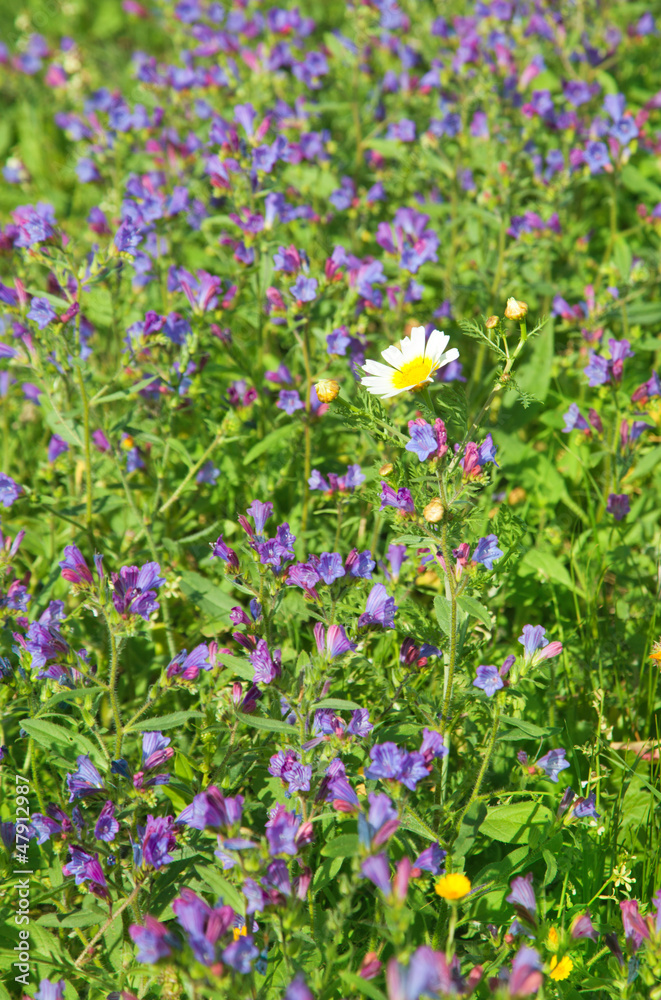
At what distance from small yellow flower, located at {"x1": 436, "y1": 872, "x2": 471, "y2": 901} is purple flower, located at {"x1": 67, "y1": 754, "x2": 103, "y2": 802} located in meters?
1.27

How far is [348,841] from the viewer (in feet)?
8.83

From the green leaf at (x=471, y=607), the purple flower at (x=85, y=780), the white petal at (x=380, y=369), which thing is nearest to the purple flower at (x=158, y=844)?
the purple flower at (x=85, y=780)

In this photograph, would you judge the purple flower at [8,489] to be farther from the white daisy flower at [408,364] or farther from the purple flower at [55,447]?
the white daisy flower at [408,364]

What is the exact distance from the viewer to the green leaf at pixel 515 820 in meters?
3.10

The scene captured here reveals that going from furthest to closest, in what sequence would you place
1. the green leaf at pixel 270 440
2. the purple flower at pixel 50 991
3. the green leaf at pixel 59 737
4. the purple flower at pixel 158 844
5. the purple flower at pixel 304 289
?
1. the green leaf at pixel 270 440
2. the purple flower at pixel 304 289
3. the green leaf at pixel 59 737
4. the purple flower at pixel 158 844
5. the purple flower at pixel 50 991

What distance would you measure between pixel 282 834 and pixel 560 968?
42.9 inches

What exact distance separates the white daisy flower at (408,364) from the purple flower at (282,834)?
1554 mm

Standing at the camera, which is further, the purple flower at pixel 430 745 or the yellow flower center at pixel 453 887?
the purple flower at pixel 430 745

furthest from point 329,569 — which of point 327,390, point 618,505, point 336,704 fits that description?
point 618,505

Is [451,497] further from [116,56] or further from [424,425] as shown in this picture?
[116,56]

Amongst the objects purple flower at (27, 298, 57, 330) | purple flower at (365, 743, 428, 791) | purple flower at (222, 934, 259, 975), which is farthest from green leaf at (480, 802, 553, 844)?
purple flower at (27, 298, 57, 330)

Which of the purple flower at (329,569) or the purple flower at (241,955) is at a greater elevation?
the purple flower at (329,569)

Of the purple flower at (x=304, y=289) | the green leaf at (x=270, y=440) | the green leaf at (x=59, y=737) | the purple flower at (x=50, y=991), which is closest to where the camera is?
the purple flower at (x=50, y=991)

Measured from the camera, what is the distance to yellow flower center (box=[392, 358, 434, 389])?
10.4ft
